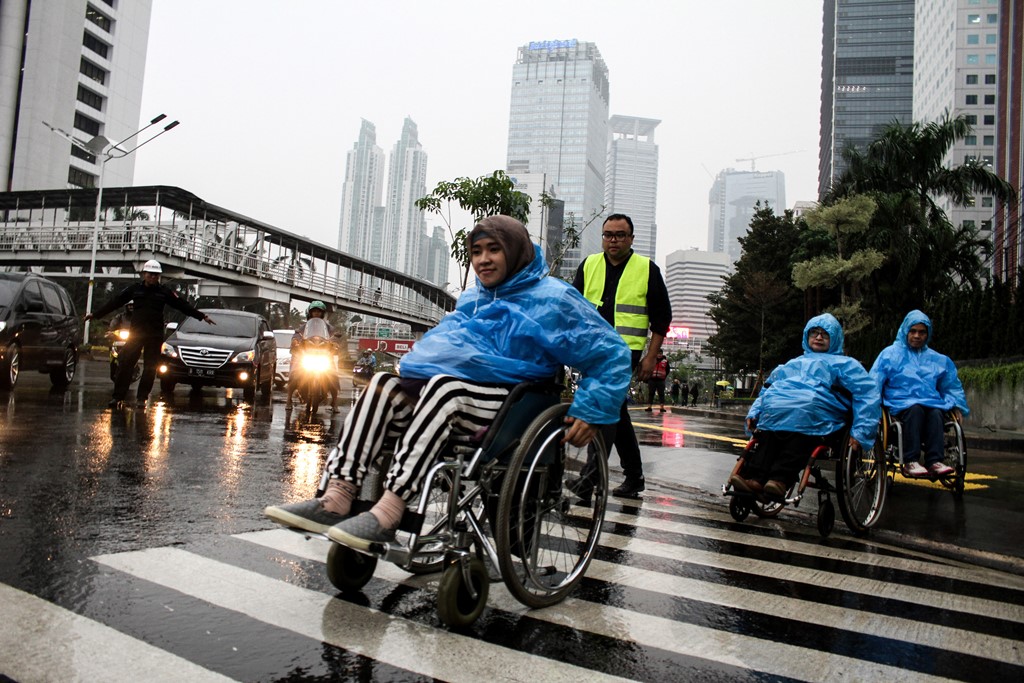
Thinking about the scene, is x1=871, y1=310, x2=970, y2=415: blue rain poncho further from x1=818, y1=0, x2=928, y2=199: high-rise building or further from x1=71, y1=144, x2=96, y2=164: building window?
x1=818, y1=0, x2=928, y2=199: high-rise building

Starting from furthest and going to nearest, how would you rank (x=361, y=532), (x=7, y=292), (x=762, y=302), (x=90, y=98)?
(x=90, y=98)
(x=762, y=302)
(x=7, y=292)
(x=361, y=532)

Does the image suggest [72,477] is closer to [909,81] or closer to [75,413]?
[75,413]

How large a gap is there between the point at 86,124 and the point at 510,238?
3641 inches

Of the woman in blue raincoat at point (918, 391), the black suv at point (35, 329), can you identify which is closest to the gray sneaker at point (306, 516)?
the woman in blue raincoat at point (918, 391)

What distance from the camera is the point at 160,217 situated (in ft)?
128

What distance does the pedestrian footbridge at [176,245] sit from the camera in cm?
3753

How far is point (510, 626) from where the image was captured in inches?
108

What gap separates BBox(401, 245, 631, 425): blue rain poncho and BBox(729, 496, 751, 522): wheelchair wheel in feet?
8.12

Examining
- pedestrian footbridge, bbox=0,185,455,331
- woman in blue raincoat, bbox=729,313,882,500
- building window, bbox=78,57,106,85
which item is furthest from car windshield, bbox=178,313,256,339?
building window, bbox=78,57,106,85

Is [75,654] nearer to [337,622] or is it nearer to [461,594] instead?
[337,622]

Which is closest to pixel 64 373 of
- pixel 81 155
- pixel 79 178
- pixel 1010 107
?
pixel 79 178

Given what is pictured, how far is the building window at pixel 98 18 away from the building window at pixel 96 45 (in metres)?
1.46

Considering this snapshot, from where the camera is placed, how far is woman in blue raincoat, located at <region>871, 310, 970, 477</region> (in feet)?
22.5

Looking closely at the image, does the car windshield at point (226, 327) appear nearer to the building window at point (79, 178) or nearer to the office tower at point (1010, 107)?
the office tower at point (1010, 107)
